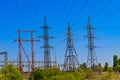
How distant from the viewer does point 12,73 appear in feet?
248

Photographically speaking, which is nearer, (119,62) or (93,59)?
(93,59)

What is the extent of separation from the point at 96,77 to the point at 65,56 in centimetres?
1398

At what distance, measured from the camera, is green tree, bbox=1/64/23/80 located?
7291 centimetres

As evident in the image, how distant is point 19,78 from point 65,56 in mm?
20848

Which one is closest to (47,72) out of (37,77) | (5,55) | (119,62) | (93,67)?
Result: (37,77)

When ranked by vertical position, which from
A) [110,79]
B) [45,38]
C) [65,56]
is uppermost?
[45,38]

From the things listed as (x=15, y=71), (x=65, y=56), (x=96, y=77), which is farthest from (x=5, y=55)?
(x=65, y=56)

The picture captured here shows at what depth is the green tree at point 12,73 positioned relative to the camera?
72.9 metres

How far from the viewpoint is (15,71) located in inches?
2918

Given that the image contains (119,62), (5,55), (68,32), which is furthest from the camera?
(119,62)

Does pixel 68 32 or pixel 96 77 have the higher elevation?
pixel 68 32

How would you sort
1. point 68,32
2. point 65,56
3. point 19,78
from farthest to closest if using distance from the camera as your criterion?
point 19,78
point 68,32
point 65,56

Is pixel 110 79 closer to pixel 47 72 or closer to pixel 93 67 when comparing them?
pixel 93 67

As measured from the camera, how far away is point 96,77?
6600 centimetres
